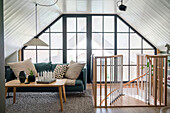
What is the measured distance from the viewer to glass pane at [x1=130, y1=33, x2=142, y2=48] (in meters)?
6.09

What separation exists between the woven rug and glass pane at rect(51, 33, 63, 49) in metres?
2.01

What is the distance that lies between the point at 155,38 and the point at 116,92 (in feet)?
7.76

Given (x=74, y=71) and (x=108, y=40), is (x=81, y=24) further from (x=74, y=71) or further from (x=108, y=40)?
(x=74, y=71)

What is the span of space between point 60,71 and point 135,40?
3106 millimetres

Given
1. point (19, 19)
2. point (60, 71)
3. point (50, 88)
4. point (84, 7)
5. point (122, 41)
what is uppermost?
point (84, 7)

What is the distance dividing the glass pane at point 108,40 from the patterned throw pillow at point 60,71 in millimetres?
2026

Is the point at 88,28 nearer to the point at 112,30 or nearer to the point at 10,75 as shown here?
the point at 112,30

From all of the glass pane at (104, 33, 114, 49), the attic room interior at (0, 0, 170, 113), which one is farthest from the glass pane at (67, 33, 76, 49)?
the glass pane at (104, 33, 114, 49)

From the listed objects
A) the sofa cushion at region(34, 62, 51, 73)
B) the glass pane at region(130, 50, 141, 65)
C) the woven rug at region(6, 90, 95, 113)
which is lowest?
the woven rug at region(6, 90, 95, 113)

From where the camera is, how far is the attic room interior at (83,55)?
3.50 metres

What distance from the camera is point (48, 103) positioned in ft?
12.2

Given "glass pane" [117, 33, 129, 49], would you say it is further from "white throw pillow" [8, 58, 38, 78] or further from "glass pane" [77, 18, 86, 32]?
"white throw pillow" [8, 58, 38, 78]

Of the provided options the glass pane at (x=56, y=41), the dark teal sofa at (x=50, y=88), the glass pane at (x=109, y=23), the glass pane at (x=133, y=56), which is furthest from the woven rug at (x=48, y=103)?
the glass pane at (x=109, y=23)

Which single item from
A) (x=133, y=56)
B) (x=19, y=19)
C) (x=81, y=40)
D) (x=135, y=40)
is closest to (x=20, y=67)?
(x=19, y=19)
